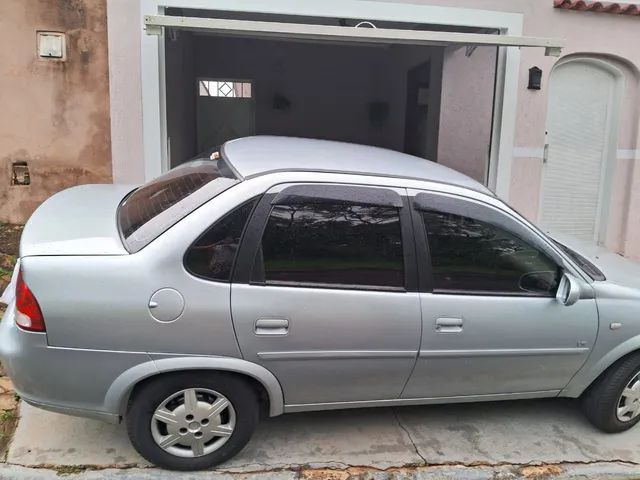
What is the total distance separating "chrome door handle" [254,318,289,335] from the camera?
284cm

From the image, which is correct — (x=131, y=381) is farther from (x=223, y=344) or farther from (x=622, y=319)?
(x=622, y=319)

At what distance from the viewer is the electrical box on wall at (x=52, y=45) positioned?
19.7 ft

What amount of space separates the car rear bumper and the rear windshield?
55 cm

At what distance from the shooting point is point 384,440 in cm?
340

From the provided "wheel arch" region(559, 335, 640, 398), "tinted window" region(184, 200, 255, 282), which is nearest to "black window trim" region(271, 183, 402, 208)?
"tinted window" region(184, 200, 255, 282)

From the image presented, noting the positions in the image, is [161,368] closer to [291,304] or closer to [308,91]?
[291,304]

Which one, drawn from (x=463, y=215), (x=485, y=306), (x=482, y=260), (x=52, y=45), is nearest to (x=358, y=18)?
(x=52, y=45)

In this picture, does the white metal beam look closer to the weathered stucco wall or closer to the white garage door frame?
A: the white garage door frame

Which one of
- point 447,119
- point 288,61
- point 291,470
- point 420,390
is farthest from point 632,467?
point 288,61

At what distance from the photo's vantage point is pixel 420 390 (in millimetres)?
3213

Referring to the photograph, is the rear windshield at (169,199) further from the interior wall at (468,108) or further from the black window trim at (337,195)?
the interior wall at (468,108)

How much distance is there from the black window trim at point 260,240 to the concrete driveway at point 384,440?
3.32ft

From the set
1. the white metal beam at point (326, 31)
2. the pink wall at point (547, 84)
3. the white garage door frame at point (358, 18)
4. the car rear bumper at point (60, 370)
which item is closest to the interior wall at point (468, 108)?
the white garage door frame at point (358, 18)

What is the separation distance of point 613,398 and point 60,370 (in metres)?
3.18
